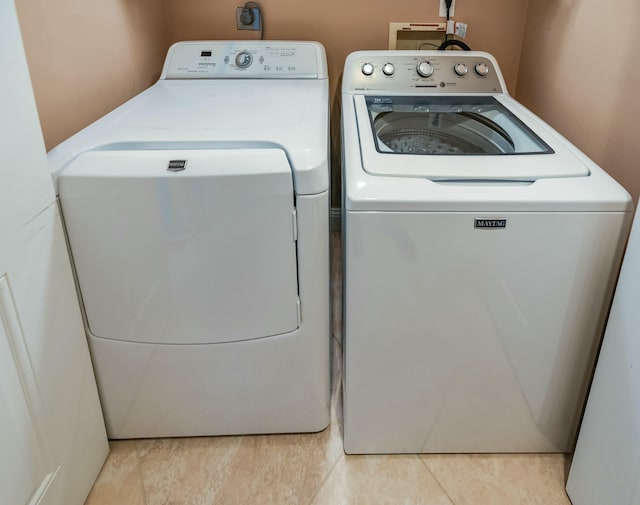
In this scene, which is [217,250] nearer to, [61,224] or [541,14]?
[61,224]

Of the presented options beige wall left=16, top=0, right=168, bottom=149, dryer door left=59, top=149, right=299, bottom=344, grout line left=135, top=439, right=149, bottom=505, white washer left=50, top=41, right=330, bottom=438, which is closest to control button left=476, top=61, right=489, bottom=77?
white washer left=50, top=41, right=330, bottom=438

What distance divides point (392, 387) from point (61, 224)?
2.83 feet

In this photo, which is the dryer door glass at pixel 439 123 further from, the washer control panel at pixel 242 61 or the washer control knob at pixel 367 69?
the washer control panel at pixel 242 61

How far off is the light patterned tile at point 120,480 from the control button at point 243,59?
4.36ft

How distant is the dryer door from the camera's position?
1.12m

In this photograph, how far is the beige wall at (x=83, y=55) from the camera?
135 centimetres

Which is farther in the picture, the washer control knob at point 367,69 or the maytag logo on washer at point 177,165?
the washer control knob at point 367,69

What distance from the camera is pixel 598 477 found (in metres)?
1.15

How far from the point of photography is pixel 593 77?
5.08 ft

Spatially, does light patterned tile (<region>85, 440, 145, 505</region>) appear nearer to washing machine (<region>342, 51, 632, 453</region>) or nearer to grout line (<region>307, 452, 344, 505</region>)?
grout line (<region>307, 452, 344, 505</region>)

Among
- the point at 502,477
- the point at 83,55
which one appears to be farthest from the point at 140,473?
the point at 83,55

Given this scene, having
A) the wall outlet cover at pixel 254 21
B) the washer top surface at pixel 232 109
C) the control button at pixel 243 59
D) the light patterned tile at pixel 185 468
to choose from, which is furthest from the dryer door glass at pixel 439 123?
the light patterned tile at pixel 185 468

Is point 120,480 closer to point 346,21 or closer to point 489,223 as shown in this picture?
point 489,223

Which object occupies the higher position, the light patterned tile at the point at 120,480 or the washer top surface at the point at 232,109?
the washer top surface at the point at 232,109
